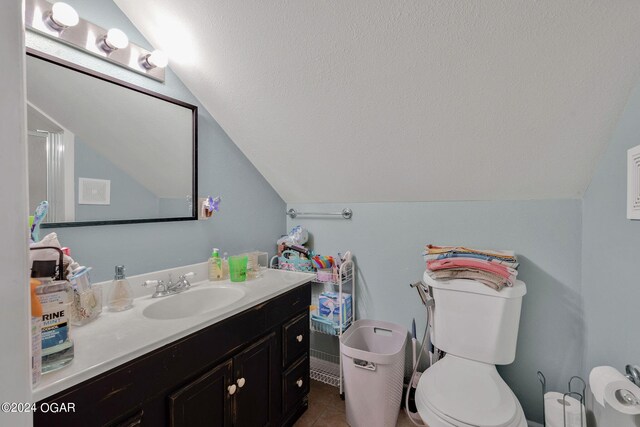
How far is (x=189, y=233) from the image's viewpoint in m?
1.58

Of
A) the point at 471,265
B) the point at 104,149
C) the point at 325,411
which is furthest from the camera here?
the point at 325,411

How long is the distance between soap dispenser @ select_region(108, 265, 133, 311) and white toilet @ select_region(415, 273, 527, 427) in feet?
4.33

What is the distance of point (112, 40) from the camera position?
120 centimetres

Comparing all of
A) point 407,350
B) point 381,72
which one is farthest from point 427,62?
point 407,350

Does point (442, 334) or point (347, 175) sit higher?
point (347, 175)

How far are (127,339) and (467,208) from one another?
180 cm

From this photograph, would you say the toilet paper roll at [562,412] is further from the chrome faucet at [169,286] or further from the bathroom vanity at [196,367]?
the chrome faucet at [169,286]

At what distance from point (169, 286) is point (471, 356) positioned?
5.16ft

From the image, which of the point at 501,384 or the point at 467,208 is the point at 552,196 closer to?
the point at 467,208

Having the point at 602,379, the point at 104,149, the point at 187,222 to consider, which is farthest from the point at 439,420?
the point at 104,149

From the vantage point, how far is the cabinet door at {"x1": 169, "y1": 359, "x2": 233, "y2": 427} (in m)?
0.95

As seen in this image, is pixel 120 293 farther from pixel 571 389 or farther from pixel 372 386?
pixel 571 389

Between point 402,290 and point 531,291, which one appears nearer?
point 531,291

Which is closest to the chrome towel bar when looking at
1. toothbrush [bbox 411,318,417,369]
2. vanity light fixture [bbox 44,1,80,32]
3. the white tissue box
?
the white tissue box
